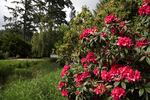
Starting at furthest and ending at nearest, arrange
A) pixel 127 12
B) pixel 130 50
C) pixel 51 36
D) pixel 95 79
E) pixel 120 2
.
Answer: pixel 51 36, pixel 120 2, pixel 127 12, pixel 95 79, pixel 130 50

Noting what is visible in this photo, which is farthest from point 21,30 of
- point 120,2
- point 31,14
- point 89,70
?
point 89,70

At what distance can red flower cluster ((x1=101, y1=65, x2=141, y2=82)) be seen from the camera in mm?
5223

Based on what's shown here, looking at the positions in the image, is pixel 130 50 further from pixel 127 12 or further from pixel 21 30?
pixel 21 30

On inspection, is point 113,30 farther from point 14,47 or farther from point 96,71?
point 14,47

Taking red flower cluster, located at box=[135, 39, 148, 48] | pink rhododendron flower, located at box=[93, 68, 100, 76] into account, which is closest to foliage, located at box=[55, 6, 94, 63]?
pink rhododendron flower, located at box=[93, 68, 100, 76]

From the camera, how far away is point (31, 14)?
57938 mm

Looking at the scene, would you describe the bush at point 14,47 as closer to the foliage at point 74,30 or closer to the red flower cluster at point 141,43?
the foliage at point 74,30

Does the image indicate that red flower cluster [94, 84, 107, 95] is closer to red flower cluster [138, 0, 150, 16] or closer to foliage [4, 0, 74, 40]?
red flower cluster [138, 0, 150, 16]

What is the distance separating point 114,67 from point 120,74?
0.92ft

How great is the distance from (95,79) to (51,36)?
31210 mm

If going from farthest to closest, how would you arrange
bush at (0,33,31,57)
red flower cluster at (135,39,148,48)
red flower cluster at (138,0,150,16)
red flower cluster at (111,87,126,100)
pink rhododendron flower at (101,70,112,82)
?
bush at (0,33,31,57) < red flower cluster at (138,0,150,16) < red flower cluster at (135,39,148,48) < pink rhododendron flower at (101,70,112,82) < red flower cluster at (111,87,126,100)

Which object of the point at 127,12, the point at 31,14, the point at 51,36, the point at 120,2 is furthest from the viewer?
the point at 31,14

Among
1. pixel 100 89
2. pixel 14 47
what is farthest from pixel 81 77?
pixel 14 47

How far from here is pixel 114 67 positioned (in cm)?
560
